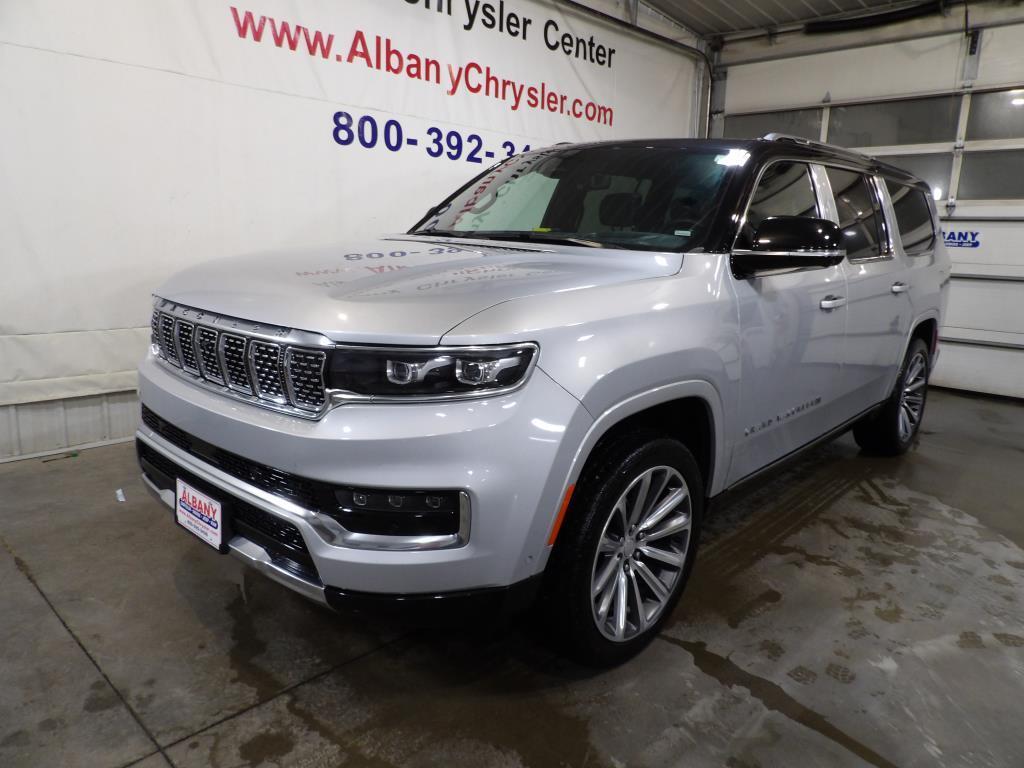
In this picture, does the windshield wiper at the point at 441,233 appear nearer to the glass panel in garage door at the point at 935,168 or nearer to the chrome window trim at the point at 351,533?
the chrome window trim at the point at 351,533

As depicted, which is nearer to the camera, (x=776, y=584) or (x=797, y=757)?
(x=797, y=757)

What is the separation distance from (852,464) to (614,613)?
2809mm

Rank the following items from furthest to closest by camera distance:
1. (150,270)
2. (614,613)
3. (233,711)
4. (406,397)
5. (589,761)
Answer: (150,270), (614,613), (233,711), (589,761), (406,397)

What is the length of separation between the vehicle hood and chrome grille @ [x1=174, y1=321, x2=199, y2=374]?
81mm

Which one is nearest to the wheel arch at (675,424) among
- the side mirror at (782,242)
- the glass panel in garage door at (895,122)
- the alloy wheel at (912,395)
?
the side mirror at (782,242)

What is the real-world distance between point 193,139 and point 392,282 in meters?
3.05

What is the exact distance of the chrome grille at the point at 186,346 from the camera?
2.06m

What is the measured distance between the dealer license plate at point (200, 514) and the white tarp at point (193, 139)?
2475mm

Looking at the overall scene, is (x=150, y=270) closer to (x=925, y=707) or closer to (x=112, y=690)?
(x=112, y=690)

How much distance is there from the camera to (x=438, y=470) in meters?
1.57

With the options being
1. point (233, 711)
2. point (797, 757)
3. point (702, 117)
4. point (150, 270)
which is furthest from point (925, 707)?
point (702, 117)

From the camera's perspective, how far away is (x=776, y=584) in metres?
2.77

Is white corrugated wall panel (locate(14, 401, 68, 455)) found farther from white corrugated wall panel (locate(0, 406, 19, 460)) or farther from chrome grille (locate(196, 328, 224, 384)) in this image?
chrome grille (locate(196, 328, 224, 384))

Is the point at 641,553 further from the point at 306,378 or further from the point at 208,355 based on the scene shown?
the point at 208,355
